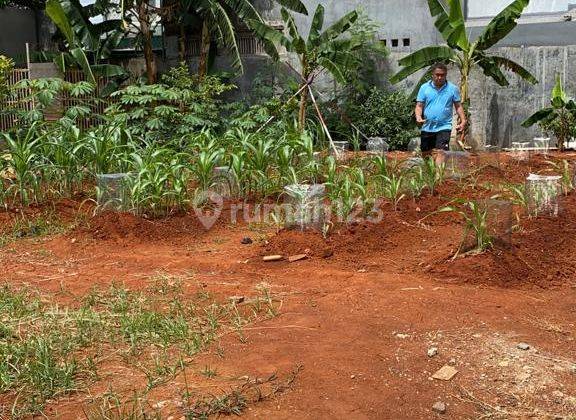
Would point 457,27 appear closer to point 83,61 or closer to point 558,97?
point 558,97

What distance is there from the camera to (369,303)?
13.9ft

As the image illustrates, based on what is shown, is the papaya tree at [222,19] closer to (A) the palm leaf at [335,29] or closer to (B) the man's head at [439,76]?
(A) the palm leaf at [335,29]

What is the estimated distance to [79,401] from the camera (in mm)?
3078

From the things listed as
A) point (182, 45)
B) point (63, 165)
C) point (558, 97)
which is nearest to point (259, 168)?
point (63, 165)

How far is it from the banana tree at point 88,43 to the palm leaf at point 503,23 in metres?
7.03

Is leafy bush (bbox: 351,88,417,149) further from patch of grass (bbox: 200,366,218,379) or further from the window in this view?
patch of grass (bbox: 200,366,218,379)

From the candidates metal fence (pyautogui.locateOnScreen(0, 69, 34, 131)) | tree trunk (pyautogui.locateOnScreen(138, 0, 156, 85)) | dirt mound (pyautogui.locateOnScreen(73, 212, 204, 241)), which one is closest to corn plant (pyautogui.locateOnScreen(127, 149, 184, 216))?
dirt mound (pyautogui.locateOnScreen(73, 212, 204, 241))

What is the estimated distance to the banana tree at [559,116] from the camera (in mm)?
11375

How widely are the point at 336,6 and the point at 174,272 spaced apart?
10650 mm

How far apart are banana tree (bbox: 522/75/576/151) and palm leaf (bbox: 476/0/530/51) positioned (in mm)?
1503

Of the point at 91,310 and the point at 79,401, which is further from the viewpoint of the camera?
the point at 91,310

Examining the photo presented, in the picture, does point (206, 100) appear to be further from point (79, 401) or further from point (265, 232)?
point (79, 401)

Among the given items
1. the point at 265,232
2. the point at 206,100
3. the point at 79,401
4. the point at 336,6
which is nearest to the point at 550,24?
the point at 336,6

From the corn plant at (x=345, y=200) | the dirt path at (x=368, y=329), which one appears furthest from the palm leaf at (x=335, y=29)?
the dirt path at (x=368, y=329)
